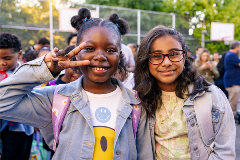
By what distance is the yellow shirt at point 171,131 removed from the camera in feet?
5.71

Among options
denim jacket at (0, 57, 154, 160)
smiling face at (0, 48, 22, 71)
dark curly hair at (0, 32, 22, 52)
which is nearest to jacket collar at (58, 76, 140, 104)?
denim jacket at (0, 57, 154, 160)

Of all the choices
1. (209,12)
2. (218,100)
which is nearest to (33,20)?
(218,100)

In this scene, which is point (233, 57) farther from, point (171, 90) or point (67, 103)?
point (67, 103)

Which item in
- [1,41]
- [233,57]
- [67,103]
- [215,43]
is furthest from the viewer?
[215,43]

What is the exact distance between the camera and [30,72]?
1461 mm

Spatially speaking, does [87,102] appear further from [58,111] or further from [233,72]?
[233,72]

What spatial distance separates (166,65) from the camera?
174 cm

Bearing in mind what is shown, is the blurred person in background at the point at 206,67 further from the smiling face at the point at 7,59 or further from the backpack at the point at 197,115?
the smiling face at the point at 7,59

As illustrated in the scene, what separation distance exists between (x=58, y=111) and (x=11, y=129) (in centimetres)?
114

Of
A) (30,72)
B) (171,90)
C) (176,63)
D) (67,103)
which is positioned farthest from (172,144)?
(30,72)

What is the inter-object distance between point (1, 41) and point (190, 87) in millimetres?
2188

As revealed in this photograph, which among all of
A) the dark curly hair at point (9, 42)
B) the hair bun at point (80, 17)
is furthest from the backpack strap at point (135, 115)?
the dark curly hair at point (9, 42)

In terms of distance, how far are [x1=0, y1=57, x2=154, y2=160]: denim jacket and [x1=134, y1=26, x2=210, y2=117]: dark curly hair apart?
185 mm

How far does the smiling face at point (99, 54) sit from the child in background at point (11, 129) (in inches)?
45.6
